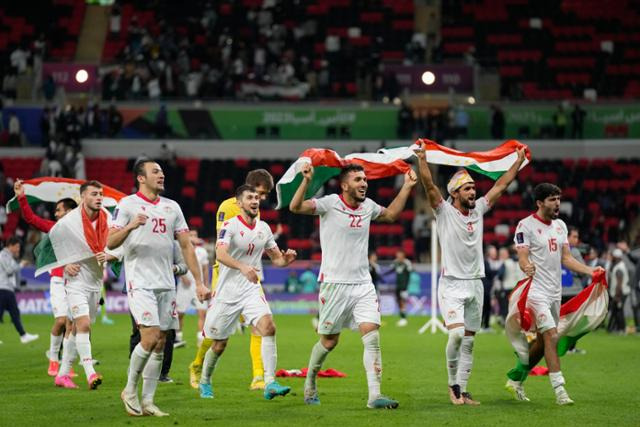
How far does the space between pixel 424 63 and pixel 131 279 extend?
35.0 m

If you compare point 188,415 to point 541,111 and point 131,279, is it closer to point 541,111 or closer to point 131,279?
point 131,279

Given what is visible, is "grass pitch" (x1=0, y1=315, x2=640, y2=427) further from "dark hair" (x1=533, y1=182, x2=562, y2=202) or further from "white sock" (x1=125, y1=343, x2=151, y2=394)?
"dark hair" (x1=533, y1=182, x2=562, y2=202)

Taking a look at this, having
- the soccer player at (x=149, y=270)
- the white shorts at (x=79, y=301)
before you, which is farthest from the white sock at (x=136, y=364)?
the white shorts at (x=79, y=301)

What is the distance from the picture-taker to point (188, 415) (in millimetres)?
12430

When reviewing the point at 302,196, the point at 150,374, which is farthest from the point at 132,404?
the point at 302,196

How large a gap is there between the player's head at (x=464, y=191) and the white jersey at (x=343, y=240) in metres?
1.24

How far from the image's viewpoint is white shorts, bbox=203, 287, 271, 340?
44.9 feet

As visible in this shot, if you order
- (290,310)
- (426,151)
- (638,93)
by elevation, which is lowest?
(290,310)

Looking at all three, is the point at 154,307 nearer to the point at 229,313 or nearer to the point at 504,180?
the point at 229,313

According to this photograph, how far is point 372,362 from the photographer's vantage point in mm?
12867

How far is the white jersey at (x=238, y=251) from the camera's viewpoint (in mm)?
13766

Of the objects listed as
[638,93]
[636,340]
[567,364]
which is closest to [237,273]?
[567,364]

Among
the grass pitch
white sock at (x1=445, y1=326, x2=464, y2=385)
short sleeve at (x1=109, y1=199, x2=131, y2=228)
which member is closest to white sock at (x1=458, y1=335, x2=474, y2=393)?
white sock at (x1=445, y1=326, x2=464, y2=385)

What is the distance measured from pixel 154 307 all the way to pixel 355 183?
2729mm
